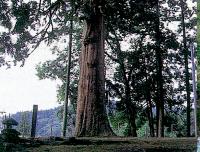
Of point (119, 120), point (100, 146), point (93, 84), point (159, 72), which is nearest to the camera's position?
point (100, 146)

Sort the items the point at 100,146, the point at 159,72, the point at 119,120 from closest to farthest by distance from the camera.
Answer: the point at 100,146 < the point at 159,72 < the point at 119,120

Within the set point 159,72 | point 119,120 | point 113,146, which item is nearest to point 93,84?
point 113,146

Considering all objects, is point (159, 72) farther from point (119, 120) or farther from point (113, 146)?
point (113, 146)

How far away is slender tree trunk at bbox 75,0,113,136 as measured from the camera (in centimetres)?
1205

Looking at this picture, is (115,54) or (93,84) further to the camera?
(115,54)

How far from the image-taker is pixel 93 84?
12.7 meters

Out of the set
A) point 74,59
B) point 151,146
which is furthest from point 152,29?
point 151,146

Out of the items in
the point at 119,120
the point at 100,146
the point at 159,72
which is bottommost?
the point at 100,146

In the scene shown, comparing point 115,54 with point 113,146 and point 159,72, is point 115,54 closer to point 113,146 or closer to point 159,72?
point 159,72

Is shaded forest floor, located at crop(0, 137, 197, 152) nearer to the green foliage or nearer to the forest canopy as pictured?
the forest canopy

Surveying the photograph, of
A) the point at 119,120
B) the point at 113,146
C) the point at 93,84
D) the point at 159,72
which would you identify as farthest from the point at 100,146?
the point at 119,120

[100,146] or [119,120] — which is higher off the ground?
[119,120]

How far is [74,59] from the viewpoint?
35.2 metres

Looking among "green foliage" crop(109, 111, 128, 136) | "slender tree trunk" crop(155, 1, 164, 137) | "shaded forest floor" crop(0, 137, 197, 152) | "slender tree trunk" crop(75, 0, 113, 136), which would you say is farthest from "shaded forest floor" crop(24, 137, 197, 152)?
"green foliage" crop(109, 111, 128, 136)
